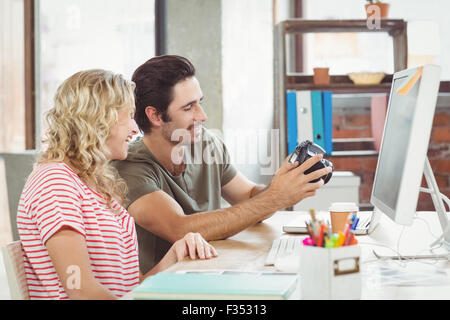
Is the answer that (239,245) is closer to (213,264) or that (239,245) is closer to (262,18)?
(213,264)

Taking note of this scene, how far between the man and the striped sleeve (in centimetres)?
48

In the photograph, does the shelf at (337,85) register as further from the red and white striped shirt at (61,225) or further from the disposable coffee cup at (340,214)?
the red and white striped shirt at (61,225)

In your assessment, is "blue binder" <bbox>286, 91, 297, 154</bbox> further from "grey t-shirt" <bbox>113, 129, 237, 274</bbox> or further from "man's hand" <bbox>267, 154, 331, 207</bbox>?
"man's hand" <bbox>267, 154, 331, 207</bbox>

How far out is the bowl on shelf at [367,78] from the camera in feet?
10.6

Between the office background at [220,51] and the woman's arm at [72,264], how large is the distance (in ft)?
6.72

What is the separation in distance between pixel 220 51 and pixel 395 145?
2.02 m

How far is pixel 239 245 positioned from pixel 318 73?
1.87 meters

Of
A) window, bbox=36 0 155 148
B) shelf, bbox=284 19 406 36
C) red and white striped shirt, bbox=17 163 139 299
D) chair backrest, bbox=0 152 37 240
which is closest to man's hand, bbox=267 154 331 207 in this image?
red and white striped shirt, bbox=17 163 139 299

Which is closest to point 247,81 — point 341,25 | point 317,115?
point 317,115

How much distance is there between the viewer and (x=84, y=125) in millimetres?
1344

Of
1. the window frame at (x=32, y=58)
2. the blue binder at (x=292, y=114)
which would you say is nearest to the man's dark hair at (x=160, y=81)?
the blue binder at (x=292, y=114)

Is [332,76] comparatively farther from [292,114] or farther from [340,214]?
[340,214]

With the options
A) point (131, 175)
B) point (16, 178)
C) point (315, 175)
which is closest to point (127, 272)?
point (131, 175)

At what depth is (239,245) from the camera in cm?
159
